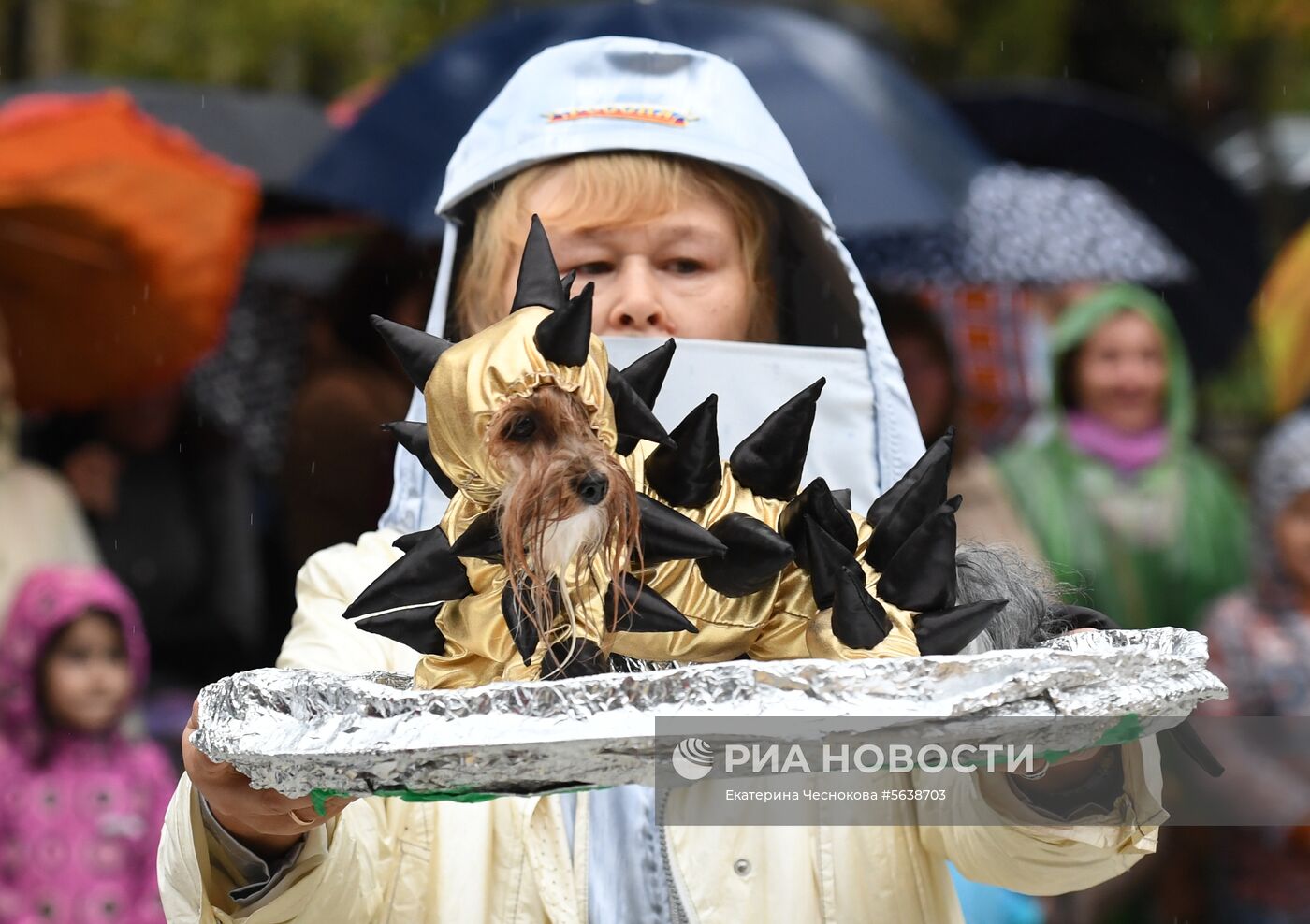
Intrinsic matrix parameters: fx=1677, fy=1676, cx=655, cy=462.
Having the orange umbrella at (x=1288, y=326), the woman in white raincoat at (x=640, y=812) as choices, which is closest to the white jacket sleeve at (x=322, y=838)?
the woman in white raincoat at (x=640, y=812)

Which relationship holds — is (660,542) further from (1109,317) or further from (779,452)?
(1109,317)

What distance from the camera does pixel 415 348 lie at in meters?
1.35

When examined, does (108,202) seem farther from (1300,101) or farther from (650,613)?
(1300,101)

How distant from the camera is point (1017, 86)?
5.16 metres

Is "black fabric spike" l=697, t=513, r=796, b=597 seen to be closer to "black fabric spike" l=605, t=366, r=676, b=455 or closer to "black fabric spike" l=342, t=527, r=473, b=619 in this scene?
"black fabric spike" l=605, t=366, r=676, b=455

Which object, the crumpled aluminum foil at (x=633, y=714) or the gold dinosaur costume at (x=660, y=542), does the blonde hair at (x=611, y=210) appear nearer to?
the gold dinosaur costume at (x=660, y=542)

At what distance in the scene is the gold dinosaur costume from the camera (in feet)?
4.29

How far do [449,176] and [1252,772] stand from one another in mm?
2861

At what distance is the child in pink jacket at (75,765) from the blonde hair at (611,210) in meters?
2.02

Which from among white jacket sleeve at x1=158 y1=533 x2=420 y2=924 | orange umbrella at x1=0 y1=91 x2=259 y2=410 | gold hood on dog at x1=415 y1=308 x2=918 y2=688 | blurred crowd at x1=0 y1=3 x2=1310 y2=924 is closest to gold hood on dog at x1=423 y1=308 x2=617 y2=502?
gold hood on dog at x1=415 y1=308 x2=918 y2=688

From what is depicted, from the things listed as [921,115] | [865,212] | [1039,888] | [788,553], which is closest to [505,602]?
[788,553]

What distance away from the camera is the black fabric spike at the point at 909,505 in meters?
1.42

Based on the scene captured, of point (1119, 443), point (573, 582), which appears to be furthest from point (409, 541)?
point (1119, 443)

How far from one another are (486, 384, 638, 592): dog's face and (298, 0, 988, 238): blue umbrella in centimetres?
Answer: 239
